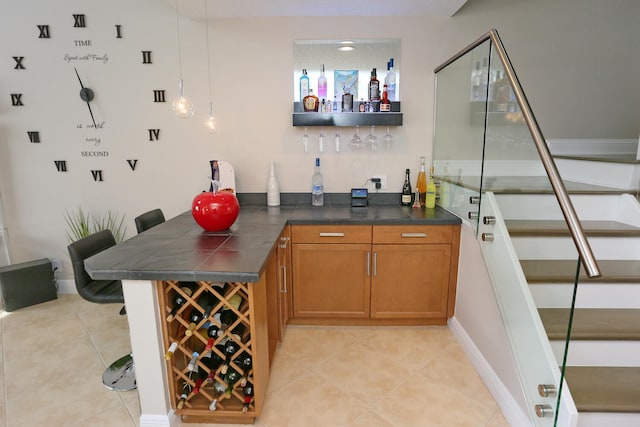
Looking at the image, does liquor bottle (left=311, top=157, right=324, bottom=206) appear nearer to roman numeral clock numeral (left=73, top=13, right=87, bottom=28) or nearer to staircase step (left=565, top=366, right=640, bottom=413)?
staircase step (left=565, top=366, right=640, bottom=413)

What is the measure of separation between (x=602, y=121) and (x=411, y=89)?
168 cm

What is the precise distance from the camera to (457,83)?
2490mm

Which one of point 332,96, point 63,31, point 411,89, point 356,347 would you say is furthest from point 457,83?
point 63,31

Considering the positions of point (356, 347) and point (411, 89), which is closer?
point (356, 347)

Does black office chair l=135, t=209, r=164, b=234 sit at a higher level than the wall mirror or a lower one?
lower

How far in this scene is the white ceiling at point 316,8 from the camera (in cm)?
253

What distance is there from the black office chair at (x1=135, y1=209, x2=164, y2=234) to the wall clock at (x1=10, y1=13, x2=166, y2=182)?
26.1 inches

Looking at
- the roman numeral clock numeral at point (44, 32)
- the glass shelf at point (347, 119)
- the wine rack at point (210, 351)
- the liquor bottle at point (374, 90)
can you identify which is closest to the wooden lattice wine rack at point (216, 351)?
the wine rack at point (210, 351)

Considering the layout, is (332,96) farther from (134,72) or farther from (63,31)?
(63,31)

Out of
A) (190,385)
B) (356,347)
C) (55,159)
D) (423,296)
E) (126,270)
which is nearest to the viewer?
(126,270)

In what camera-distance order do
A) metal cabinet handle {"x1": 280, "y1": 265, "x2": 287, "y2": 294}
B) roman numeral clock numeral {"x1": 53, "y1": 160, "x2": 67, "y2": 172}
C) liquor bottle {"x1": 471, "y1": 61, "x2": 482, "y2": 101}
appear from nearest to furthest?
liquor bottle {"x1": 471, "y1": 61, "x2": 482, "y2": 101} → metal cabinet handle {"x1": 280, "y1": 265, "x2": 287, "y2": 294} → roman numeral clock numeral {"x1": 53, "y1": 160, "x2": 67, "y2": 172}

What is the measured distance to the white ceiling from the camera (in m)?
2.53

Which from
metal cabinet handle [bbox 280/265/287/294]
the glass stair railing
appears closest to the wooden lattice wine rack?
metal cabinet handle [bbox 280/265/287/294]

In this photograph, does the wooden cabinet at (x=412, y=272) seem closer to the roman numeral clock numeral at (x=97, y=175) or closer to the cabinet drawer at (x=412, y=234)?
the cabinet drawer at (x=412, y=234)
